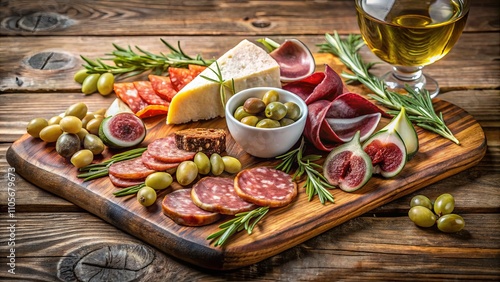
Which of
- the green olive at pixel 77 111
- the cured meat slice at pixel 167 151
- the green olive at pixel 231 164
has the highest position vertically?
the green olive at pixel 77 111

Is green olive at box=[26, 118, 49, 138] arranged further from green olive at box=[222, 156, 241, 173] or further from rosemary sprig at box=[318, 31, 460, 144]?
rosemary sprig at box=[318, 31, 460, 144]

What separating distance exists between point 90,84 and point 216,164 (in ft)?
2.58

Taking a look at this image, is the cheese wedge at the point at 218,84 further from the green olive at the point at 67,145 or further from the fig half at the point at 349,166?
the fig half at the point at 349,166

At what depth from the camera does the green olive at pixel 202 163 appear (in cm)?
209

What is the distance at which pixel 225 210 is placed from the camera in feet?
6.24

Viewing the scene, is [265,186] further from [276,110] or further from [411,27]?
[411,27]

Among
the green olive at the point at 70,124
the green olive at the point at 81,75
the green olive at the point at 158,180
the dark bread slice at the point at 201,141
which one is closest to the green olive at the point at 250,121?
the dark bread slice at the point at 201,141

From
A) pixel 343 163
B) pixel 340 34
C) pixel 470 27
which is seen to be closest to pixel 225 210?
pixel 343 163

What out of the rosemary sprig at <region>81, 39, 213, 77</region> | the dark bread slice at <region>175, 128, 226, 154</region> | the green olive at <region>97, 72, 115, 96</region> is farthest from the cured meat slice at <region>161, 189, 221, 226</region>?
the rosemary sprig at <region>81, 39, 213, 77</region>

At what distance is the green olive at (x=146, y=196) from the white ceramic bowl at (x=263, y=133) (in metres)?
0.36

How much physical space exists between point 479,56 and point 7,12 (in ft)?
7.31

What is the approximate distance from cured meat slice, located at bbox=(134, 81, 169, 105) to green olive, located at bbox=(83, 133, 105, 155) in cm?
34

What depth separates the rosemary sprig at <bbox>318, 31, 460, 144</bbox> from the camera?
237 cm

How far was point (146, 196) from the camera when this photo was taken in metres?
1.94
